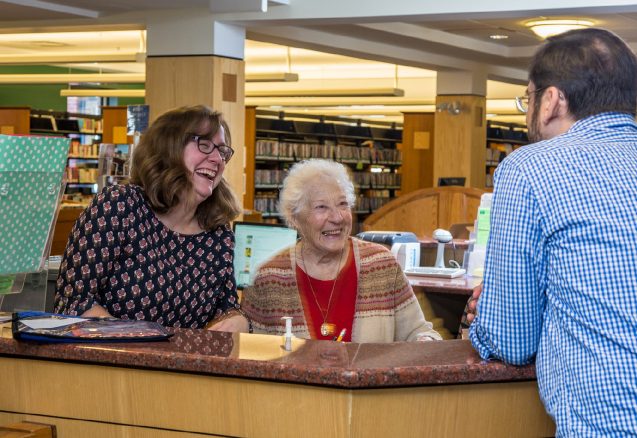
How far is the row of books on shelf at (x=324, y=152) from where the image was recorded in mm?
15242

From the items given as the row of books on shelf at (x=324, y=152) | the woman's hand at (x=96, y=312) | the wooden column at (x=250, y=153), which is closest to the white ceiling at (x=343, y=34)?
the row of books on shelf at (x=324, y=152)

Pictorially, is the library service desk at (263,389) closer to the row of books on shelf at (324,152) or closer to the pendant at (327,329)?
the pendant at (327,329)

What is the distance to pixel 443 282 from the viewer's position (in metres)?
5.08

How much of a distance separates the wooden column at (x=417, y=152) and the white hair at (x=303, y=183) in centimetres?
1197

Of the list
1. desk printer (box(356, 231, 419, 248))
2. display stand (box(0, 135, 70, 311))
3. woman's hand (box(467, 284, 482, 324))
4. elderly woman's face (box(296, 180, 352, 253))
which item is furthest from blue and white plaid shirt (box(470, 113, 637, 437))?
desk printer (box(356, 231, 419, 248))

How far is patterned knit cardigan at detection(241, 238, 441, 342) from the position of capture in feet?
11.0

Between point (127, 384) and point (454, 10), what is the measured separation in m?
6.81

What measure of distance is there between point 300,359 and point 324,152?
15.5 m

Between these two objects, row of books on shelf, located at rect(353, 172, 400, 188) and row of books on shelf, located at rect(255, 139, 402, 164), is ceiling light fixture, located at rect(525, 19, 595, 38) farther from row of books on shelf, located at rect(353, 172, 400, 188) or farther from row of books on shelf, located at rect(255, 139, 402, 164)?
row of books on shelf, located at rect(353, 172, 400, 188)

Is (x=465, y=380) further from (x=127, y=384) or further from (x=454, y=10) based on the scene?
(x=454, y=10)

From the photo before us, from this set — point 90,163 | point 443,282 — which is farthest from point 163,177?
point 90,163

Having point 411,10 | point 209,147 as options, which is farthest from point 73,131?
point 209,147

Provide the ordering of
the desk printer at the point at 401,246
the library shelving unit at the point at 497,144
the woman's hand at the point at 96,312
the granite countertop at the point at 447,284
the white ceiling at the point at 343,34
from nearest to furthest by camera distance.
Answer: the woman's hand at the point at 96,312 < the granite countertop at the point at 447,284 < the desk printer at the point at 401,246 < the white ceiling at the point at 343,34 < the library shelving unit at the point at 497,144

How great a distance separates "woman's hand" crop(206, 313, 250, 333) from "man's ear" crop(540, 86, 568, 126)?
1320mm
